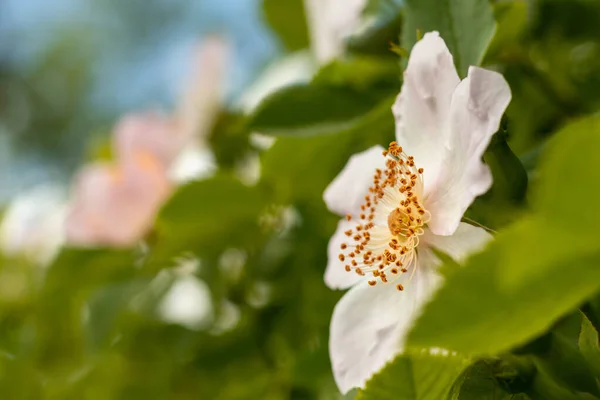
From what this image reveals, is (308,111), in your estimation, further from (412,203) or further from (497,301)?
(497,301)

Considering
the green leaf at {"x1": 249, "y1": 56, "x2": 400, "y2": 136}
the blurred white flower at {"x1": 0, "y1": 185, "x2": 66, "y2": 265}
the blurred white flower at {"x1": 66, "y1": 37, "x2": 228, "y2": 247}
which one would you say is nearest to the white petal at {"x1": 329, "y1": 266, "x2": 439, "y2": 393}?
the green leaf at {"x1": 249, "y1": 56, "x2": 400, "y2": 136}

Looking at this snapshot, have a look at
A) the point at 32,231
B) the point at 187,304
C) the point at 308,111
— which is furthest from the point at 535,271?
the point at 32,231

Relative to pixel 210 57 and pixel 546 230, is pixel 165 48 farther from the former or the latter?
pixel 546 230

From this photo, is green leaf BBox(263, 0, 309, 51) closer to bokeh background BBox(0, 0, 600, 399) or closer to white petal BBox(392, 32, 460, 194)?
bokeh background BBox(0, 0, 600, 399)

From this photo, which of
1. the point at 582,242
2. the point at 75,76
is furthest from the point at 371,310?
the point at 75,76

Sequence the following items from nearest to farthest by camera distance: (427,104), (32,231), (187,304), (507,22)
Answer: (427,104)
(507,22)
(187,304)
(32,231)

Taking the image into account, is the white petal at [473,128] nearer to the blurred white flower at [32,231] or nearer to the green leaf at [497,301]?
the green leaf at [497,301]
